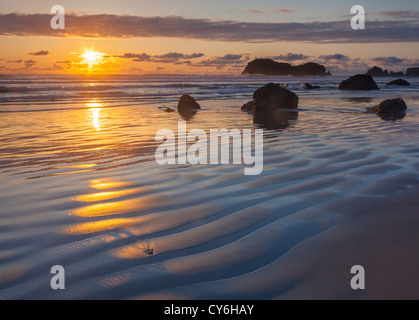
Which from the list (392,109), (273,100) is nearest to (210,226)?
(392,109)

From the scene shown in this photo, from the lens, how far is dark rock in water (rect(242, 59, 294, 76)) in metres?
115

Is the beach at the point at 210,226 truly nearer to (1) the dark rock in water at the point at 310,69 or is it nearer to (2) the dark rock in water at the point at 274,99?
(2) the dark rock in water at the point at 274,99

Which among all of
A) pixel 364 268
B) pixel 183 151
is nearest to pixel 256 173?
pixel 183 151

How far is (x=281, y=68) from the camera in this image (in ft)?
379

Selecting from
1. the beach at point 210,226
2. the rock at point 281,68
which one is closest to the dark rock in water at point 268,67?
the rock at point 281,68

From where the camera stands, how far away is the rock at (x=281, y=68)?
378 ft

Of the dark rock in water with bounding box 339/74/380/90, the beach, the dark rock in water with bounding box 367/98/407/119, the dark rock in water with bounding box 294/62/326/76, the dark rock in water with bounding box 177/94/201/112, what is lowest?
the beach

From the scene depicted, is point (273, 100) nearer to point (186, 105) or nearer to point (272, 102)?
point (272, 102)

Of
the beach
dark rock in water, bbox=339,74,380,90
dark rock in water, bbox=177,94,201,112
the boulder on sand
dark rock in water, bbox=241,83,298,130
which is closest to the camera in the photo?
the beach

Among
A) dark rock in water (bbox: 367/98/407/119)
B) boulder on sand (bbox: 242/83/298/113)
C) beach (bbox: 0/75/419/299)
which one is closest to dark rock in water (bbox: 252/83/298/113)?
boulder on sand (bbox: 242/83/298/113)

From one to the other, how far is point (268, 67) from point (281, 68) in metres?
4.95

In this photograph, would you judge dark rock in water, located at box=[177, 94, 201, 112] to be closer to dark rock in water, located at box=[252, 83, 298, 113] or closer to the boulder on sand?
the boulder on sand
